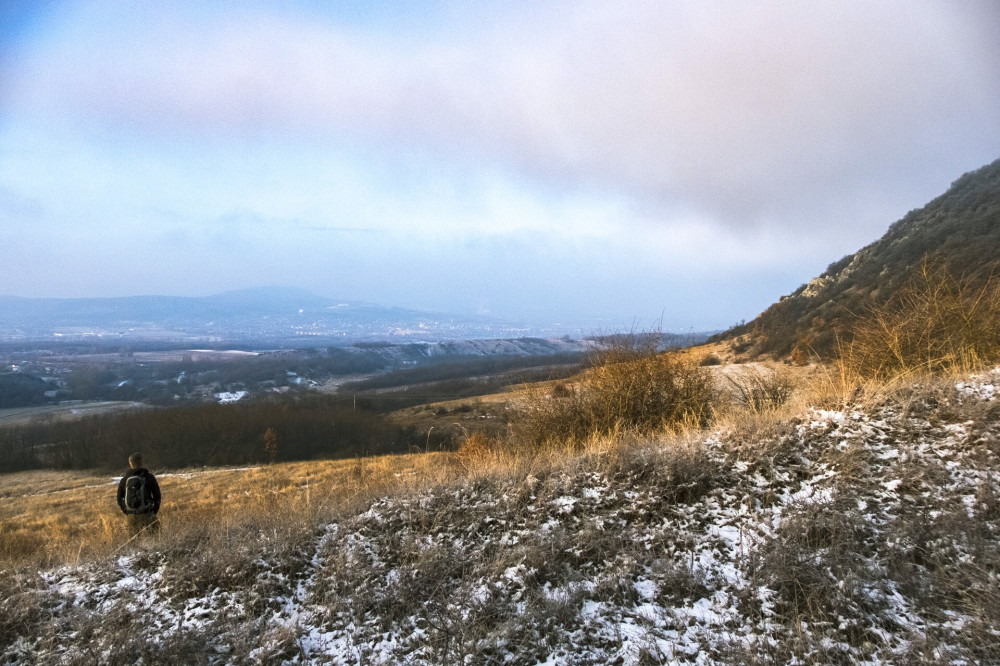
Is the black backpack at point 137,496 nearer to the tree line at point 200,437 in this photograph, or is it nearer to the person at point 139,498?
the person at point 139,498

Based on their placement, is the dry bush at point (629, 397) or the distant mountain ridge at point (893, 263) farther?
the distant mountain ridge at point (893, 263)

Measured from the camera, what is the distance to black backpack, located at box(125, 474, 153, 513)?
24.5 ft

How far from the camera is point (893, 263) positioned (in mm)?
28406

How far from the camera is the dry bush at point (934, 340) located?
7137 mm

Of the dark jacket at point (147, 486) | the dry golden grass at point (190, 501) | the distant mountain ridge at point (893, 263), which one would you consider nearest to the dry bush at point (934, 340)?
the dry golden grass at point (190, 501)

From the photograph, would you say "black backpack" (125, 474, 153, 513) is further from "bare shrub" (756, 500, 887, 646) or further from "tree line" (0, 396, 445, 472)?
"tree line" (0, 396, 445, 472)

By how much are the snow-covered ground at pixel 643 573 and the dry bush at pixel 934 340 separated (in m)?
1.57

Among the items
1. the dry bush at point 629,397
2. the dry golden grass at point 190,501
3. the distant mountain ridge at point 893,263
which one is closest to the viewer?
the dry golden grass at point 190,501

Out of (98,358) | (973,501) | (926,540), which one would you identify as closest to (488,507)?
(926,540)

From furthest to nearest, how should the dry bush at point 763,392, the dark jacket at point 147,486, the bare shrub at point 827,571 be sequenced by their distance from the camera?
1. the dry bush at point 763,392
2. the dark jacket at point 147,486
3. the bare shrub at point 827,571

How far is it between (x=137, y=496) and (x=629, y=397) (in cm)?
829

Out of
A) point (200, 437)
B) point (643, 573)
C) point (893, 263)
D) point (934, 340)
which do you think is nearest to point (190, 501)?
point (643, 573)

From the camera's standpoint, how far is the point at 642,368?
8820 mm

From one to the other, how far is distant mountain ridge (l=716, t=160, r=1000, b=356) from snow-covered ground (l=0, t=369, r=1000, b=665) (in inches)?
681
